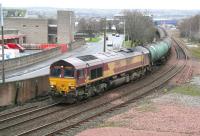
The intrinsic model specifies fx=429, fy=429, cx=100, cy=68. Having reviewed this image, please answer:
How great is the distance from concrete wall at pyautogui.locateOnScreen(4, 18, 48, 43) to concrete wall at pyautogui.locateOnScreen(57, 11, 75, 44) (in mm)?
5643

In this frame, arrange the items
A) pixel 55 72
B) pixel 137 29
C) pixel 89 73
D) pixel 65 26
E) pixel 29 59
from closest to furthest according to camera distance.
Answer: pixel 55 72
pixel 89 73
pixel 29 59
pixel 137 29
pixel 65 26

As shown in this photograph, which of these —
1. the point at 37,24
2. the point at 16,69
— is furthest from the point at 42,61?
the point at 37,24

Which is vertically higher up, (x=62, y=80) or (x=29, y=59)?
(x=62, y=80)

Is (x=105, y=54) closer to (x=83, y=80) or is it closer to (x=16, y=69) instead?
(x=83, y=80)

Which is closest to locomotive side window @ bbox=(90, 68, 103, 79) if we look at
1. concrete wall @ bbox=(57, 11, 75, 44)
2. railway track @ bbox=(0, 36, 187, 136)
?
railway track @ bbox=(0, 36, 187, 136)

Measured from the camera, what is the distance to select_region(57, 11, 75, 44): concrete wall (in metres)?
106

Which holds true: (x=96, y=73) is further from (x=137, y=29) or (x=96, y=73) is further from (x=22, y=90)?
(x=137, y=29)

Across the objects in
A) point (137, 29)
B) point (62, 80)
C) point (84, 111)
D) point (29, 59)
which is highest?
point (137, 29)

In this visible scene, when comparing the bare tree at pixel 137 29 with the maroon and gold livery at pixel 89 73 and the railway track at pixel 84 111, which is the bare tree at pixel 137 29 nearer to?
the railway track at pixel 84 111

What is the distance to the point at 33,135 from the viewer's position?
20906mm

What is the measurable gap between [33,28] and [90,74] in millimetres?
83729

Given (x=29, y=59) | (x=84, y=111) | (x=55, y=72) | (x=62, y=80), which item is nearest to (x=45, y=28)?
(x=29, y=59)

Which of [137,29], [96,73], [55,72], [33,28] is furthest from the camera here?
[33,28]

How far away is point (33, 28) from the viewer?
111438 millimetres
